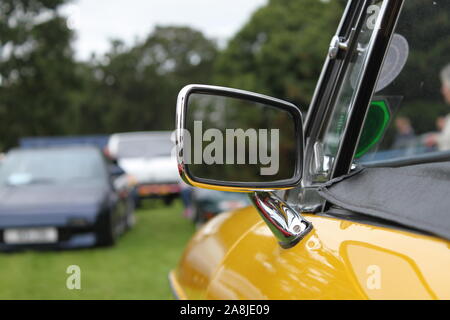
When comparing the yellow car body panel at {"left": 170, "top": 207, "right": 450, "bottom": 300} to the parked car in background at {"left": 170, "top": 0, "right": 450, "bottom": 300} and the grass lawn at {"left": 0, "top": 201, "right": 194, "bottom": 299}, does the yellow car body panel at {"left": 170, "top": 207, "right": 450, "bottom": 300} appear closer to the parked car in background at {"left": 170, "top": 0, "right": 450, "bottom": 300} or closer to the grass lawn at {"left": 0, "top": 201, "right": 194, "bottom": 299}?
the parked car in background at {"left": 170, "top": 0, "right": 450, "bottom": 300}

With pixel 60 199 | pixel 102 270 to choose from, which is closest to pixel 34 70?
pixel 60 199

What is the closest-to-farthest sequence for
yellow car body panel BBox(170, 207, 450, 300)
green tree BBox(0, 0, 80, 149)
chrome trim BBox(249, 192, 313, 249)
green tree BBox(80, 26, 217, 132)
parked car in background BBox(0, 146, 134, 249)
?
yellow car body panel BBox(170, 207, 450, 300)
chrome trim BBox(249, 192, 313, 249)
parked car in background BBox(0, 146, 134, 249)
green tree BBox(0, 0, 80, 149)
green tree BBox(80, 26, 217, 132)

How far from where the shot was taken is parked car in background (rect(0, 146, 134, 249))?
310 inches

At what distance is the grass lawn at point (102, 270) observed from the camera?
581 centimetres

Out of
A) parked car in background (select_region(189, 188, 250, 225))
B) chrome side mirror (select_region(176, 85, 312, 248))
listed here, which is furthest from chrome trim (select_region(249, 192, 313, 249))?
parked car in background (select_region(189, 188, 250, 225))

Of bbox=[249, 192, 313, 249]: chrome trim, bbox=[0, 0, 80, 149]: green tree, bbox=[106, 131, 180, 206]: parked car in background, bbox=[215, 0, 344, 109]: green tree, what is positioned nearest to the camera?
bbox=[249, 192, 313, 249]: chrome trim

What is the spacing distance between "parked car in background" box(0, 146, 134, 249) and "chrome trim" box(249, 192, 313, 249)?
671 centimetres

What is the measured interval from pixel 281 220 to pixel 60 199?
7.06m

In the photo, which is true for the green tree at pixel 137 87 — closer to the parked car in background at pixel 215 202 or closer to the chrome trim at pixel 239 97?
the parked car in background at pixel 215 202

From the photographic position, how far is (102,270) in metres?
6.95

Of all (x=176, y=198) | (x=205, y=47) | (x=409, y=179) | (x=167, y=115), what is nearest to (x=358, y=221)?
(x=409, y=179)

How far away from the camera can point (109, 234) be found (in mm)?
8430

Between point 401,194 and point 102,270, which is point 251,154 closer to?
point 401,194

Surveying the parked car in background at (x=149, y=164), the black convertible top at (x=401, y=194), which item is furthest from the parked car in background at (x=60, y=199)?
the parked car in background at (x=149, y=164)
